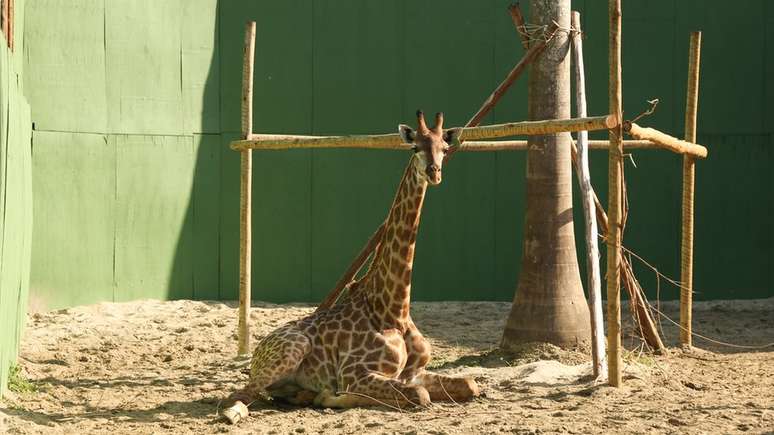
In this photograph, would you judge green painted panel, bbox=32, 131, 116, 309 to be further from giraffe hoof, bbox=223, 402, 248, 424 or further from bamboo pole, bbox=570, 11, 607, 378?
bamboo pole, bbox=570, 11, 607, 378

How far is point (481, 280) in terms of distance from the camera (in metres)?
10.7

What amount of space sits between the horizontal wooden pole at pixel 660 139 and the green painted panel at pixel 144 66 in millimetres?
4846

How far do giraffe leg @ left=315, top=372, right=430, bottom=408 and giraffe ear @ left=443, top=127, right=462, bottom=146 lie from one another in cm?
136

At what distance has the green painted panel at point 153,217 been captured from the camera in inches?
392

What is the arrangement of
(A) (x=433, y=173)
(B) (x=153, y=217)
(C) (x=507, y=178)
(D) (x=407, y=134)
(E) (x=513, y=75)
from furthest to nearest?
(C) (x=507, y=178)
(B) (x=153, y=217)
(E) (x=513, y=75)
(D) (x=407, y=134)
(A) (x=433, y=173)

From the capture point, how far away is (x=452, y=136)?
607 cm

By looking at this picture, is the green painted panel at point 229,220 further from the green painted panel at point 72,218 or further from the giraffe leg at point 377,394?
the giraffe leg at point 377,394

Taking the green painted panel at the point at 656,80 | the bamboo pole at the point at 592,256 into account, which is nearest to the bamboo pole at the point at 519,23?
the bamboo pole at the point at 592,256

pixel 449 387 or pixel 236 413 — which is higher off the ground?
pixel 449 387

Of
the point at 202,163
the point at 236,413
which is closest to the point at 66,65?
the point at 202,163

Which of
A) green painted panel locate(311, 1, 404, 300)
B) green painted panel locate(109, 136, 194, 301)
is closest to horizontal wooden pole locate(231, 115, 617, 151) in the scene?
green painted panel locate(109, 136, 194, 301)

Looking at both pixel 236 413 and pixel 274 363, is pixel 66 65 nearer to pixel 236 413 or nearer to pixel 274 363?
pixel 274 363

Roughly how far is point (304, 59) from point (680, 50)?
371 cm

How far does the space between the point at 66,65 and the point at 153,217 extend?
1.56m
